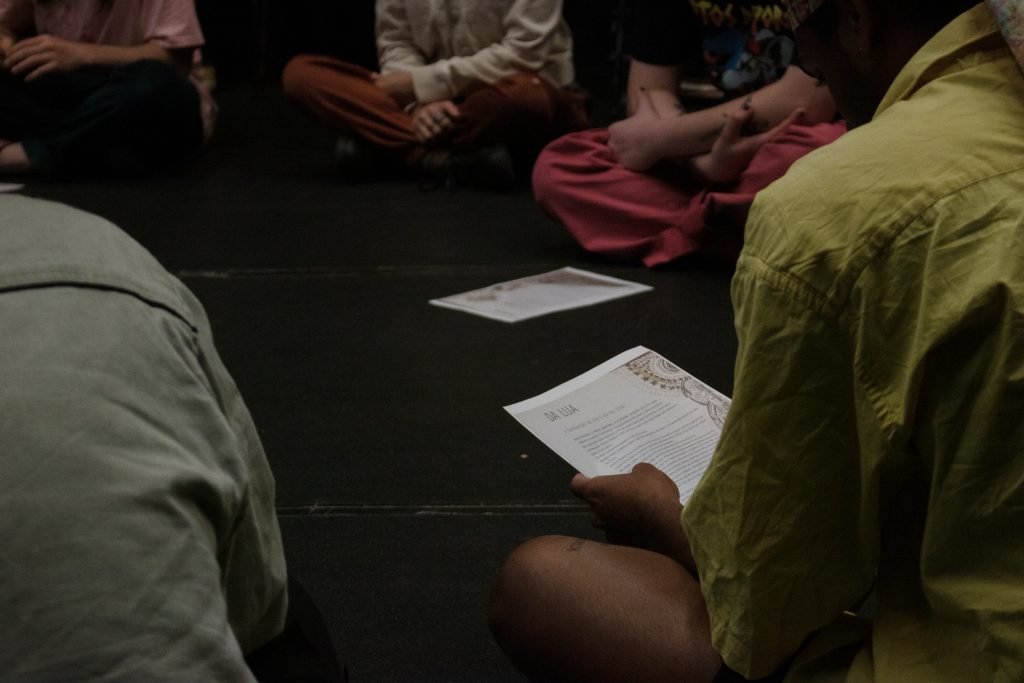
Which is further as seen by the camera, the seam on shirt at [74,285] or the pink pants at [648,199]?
the pink pants at [648,199]

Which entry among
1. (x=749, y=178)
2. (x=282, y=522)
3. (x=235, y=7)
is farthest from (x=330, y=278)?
(x=235, y=7)

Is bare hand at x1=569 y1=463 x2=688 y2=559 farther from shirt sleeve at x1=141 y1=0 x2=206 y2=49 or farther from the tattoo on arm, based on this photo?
shirt sleeve at x1=141 y1=0 x2=206 y2=49

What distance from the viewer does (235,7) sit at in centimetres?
541

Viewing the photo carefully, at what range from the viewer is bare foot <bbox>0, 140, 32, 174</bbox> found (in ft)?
11.5

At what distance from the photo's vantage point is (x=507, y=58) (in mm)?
3385

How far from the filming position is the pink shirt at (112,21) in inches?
142

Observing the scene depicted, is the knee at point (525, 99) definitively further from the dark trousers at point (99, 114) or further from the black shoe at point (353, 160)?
Answer: the dark trousers at point (99, 114)

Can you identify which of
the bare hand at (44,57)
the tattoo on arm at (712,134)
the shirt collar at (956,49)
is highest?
the shirt collar at (956,49)

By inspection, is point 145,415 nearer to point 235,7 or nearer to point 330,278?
point 330,278

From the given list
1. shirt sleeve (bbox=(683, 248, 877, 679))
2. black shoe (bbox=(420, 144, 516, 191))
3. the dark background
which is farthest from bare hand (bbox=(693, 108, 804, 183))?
the dark background

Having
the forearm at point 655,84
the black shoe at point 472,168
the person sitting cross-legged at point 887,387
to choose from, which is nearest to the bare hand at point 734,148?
the forearm at point 655,84

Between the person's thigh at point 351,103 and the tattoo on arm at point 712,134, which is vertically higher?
the tattoo on arm at point 712,134

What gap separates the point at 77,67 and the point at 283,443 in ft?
7.61

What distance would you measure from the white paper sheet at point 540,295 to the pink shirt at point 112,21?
176 centimetres
